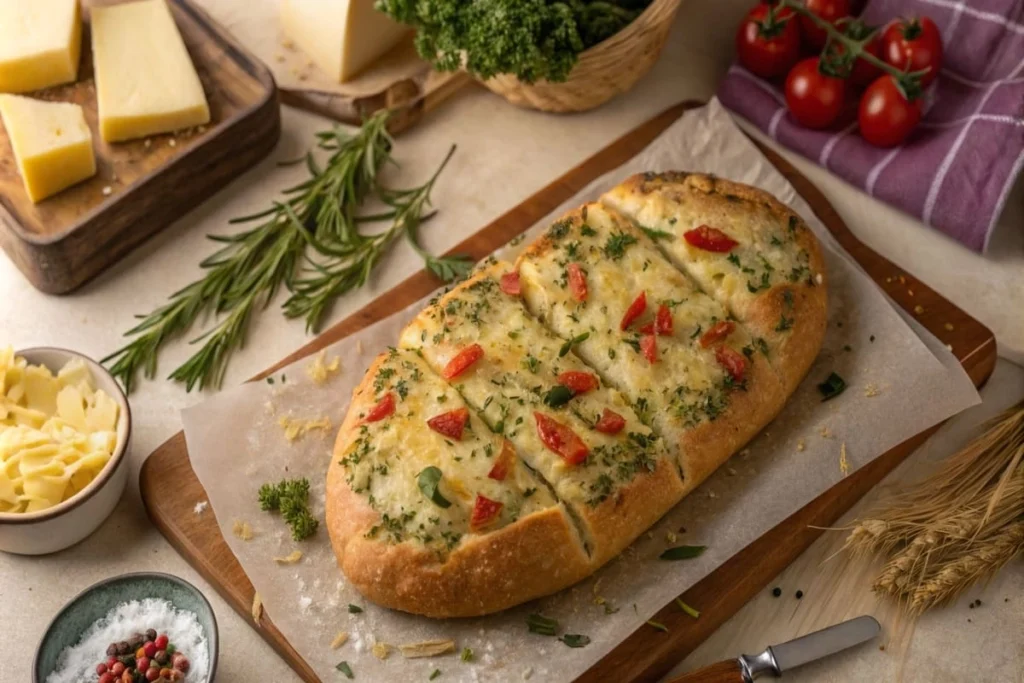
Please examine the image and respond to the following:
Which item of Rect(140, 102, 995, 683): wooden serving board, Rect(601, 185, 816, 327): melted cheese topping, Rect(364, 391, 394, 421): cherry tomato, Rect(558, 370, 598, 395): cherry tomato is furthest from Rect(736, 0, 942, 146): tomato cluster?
Rect(364, 391, 394, 421): cherry tomato

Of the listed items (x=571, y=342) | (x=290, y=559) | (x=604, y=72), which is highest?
(x=604, y=72)

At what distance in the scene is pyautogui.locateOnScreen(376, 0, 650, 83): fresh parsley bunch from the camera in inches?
201

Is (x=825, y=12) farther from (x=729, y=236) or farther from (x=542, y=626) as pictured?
(x=542, y=626)

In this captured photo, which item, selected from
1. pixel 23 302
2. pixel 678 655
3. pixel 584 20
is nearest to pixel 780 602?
pixel 678 655

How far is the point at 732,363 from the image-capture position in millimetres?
4496

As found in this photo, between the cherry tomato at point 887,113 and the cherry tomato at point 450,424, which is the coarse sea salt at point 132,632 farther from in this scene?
the cherry tomato at point 887,113

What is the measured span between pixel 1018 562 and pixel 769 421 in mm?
1117

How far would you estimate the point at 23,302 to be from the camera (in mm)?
5199

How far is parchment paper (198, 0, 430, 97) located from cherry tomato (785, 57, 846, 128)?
1.88m

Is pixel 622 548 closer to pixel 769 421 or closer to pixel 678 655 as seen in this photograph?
pixel 678 655

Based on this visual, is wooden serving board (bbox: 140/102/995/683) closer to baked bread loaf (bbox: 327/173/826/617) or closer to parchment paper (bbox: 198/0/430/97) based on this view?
baked bread loaf (bbox: 327/173/826/617)

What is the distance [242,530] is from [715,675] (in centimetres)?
182

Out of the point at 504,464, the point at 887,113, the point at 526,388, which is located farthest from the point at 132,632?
the point at 887,113

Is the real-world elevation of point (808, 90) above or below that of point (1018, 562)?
above
